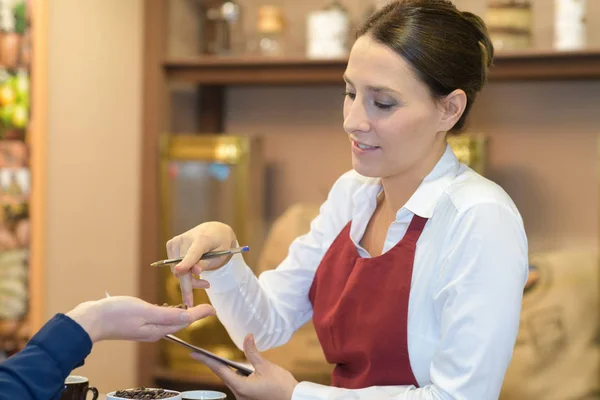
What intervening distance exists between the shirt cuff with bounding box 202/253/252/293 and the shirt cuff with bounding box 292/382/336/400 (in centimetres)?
30

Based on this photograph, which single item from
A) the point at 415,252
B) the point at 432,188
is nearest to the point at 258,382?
the point at 415,252

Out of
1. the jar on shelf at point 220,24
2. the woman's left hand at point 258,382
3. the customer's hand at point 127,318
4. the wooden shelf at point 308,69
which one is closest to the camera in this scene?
the customer's hand at point 127,318

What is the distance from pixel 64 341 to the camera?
1.27 m

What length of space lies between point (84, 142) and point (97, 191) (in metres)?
0.20

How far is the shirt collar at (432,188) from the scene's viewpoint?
1691 millimetres

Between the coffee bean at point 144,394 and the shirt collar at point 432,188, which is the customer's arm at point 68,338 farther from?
the shirt collar at point 432,188

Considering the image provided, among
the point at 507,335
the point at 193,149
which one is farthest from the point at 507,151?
the point at 507,335

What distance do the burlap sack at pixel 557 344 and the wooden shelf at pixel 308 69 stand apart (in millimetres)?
736

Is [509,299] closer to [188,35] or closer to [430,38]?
[430,38]

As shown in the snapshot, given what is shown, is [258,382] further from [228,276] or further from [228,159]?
[228,159]

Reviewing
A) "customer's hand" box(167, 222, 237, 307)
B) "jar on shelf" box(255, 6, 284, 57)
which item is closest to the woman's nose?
"customer's hand" box(167, 222, 237, 307)

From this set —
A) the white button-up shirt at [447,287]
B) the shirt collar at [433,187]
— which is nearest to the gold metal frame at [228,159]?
the white button-up shirt at [447,287]

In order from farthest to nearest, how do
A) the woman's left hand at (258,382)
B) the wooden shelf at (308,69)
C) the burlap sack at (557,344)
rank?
1. the wooden shelf at (308,69)
2. the burlap sack at (557,344)
3. the woman's left hand at (258,382)

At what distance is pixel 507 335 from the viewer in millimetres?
1511
